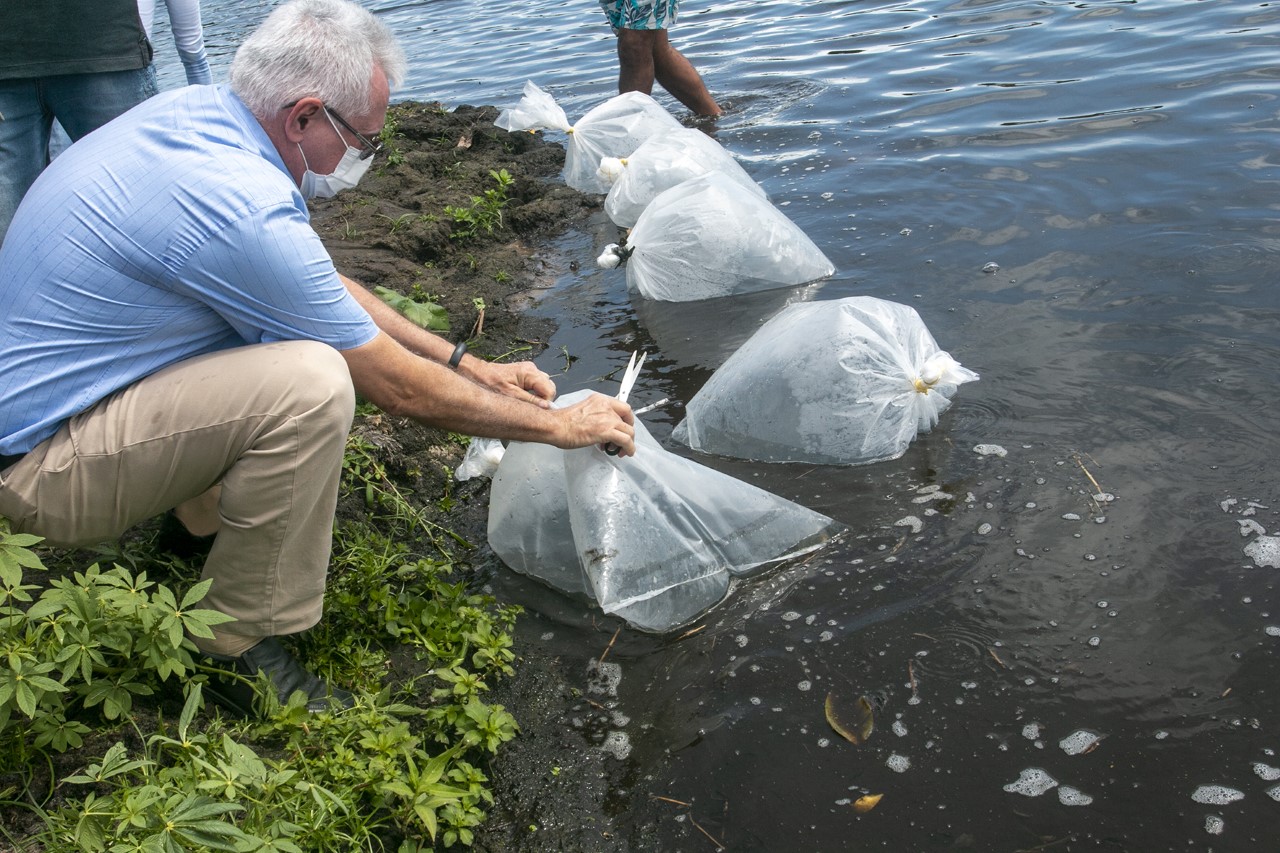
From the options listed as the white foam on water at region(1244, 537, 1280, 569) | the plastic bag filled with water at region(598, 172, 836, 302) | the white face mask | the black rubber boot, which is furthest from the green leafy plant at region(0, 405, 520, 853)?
the plastic bag filled with water at region(598, 172, 836, 302)

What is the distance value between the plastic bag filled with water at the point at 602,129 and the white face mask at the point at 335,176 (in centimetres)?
337

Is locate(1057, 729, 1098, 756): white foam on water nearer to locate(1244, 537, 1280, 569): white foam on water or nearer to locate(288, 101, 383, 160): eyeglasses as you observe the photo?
locate(1244, 537, 1280, 569): white foam on water

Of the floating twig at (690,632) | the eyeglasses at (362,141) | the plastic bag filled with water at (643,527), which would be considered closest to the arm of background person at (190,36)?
the eyeglasses at (362,141)

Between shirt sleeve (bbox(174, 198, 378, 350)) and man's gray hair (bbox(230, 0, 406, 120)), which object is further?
man's gray hair (bbox(230, 0, 406, 120))

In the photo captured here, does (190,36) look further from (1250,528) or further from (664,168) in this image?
(1250,528)

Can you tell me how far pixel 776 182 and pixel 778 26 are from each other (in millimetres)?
4174

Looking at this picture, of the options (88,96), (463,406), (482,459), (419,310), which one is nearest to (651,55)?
(419,310)

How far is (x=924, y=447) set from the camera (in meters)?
3.32

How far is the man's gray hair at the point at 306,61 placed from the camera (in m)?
2.34

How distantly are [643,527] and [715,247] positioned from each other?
2.07 metres

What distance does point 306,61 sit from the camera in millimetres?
2348

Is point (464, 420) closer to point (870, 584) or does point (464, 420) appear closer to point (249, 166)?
point (249, 166)

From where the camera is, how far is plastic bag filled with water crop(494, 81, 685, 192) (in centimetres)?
594

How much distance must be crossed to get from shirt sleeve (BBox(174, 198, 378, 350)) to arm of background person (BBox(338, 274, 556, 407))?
567 millimetres
